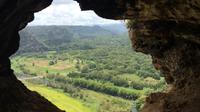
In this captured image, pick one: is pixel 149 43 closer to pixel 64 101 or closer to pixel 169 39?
pixel 169 39

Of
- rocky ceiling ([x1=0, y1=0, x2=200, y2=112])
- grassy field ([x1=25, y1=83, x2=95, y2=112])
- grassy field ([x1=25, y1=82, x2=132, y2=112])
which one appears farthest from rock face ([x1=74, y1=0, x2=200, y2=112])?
Answer: grassy field ([x1=25, y1=83, x2=95, y2=112])

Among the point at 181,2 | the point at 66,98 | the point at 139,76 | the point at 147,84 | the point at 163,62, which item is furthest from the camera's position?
the point at 139,76

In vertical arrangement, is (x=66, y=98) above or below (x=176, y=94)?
below

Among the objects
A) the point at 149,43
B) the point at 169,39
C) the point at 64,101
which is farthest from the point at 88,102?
the point at 169,39

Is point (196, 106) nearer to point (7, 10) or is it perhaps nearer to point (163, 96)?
point (163, 96)

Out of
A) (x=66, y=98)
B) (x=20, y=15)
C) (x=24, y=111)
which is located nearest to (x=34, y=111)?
(x=24, y=111)

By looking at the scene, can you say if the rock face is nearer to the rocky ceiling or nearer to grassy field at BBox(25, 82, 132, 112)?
the rocky ceiling

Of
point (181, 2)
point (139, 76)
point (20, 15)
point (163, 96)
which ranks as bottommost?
point (139, 76)
